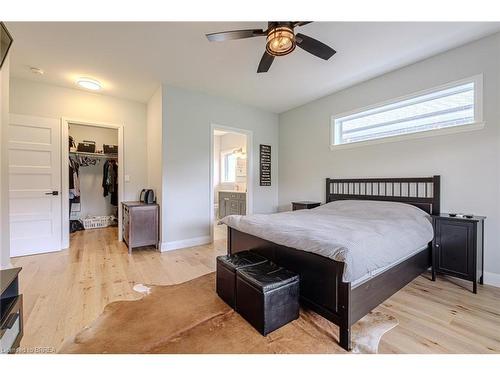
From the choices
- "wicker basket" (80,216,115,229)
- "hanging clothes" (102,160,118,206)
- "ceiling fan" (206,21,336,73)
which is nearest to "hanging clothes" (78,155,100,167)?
"hanging clothes" (102,160,118,206)

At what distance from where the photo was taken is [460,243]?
224 centimetres

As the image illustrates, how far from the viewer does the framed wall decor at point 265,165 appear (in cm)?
471

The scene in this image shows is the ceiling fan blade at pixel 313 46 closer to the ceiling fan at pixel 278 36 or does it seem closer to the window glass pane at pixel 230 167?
the ceiling fan at pixel 278 36

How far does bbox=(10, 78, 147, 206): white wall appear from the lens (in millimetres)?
3279

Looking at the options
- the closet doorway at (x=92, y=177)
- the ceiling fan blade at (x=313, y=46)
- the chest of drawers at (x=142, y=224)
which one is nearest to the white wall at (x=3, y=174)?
the chest of drawers at (x=142, y=224)

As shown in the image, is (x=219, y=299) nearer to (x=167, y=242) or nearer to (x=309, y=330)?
(x=309, y=330)

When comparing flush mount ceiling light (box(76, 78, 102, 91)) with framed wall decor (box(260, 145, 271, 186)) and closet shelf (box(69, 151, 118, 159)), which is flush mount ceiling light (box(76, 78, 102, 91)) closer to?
closet shelf (box(69, 151, 118, 159))

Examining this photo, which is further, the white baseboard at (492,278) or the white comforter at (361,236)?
the white baseboard at (492,278)

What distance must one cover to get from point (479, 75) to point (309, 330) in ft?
10.4

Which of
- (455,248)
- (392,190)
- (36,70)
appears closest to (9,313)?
(36,70)

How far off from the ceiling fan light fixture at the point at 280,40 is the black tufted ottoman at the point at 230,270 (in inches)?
73.5

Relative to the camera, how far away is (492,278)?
7.60ft

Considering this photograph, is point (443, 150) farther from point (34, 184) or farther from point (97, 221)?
point (97, 221)
